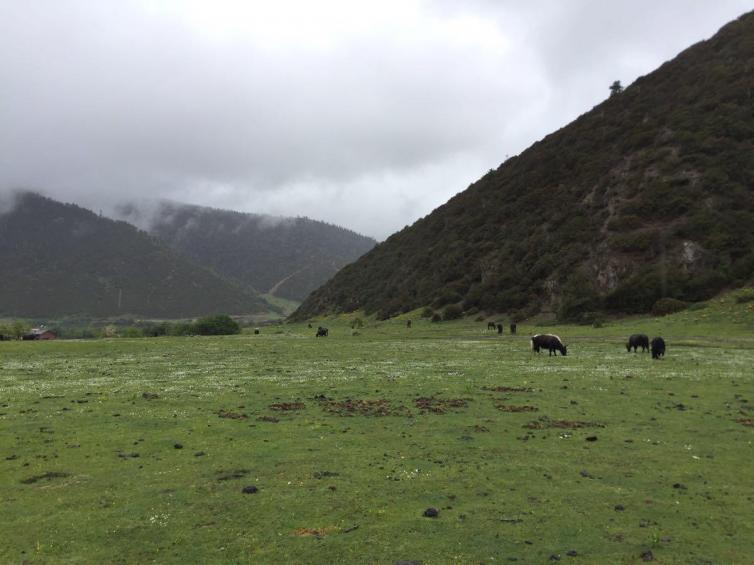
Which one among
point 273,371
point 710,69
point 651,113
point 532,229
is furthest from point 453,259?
point 273,371

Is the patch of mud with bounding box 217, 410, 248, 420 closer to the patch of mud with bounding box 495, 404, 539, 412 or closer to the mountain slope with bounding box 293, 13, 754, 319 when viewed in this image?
the patch of mud with bounding box 495, 404, 539, 412

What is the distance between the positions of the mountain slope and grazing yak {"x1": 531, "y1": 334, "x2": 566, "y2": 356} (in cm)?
3592

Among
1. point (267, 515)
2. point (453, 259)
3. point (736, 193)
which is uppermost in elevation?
point (736, 193)

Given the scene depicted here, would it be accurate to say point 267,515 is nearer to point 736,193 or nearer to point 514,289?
point 514,289

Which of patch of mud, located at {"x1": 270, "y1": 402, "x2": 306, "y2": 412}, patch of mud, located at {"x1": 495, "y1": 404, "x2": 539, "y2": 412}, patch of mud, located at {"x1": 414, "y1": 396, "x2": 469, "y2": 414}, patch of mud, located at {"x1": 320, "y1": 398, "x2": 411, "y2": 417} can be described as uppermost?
patch of mud, located at {"x1": 495, "y1": 404, "x2": 539, "y2": 412}

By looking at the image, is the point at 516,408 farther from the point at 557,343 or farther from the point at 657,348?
the point at 557,343

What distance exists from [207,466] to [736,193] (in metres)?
90.1

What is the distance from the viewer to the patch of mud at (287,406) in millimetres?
20536

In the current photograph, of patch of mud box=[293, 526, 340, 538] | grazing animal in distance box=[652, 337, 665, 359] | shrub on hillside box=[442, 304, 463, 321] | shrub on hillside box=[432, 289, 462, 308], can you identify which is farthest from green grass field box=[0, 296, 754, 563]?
shrub on hillside box=[432, 289, 462, 308]

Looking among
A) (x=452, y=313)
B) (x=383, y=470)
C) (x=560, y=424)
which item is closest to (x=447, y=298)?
(x=452, y=313)

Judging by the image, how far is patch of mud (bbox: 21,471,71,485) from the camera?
1234 centimetres

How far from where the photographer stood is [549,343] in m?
41.2

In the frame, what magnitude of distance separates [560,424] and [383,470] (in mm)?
7450

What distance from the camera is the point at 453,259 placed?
11369 cm
